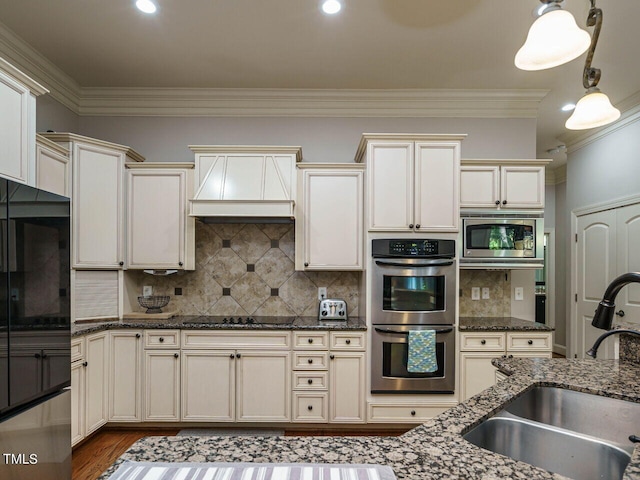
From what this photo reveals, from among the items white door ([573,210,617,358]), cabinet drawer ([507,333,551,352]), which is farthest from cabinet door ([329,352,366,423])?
white door ([573,210,617,358])

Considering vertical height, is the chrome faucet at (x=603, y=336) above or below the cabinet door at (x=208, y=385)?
above

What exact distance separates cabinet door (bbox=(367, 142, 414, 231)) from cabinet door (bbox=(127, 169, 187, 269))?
5.45 feet

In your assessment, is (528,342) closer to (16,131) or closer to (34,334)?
(34,334)

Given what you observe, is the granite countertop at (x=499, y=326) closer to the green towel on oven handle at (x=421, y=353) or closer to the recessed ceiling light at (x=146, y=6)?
the green towel on oven handle at (x=421, y=353)

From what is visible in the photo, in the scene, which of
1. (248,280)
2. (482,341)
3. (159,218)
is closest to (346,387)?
(482,341)

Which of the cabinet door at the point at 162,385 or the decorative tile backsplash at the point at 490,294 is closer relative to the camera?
the cabinet door at the point at 162,385

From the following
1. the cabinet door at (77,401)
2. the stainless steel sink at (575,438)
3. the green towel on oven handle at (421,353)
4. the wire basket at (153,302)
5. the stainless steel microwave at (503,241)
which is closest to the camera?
the stainless steel sink at (575,438)

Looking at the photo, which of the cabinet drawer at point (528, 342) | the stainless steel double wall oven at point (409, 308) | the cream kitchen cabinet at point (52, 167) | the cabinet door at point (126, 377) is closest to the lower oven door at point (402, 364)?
the stainless steel double wall oven at point (409, 308)

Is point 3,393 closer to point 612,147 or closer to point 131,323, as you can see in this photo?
point 131,323

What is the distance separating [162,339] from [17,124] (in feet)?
5.81

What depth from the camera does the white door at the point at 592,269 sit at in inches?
156

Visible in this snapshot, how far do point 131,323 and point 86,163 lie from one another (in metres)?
1.35

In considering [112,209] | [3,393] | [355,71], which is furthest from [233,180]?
[3,393]

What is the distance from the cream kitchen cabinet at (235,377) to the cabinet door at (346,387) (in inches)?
14.0
